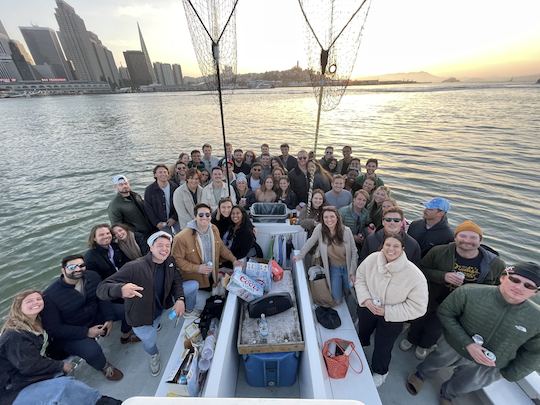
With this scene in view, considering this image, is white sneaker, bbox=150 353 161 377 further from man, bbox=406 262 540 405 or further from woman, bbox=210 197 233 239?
man, bbox=406 262 540 405

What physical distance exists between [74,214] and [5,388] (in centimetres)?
842

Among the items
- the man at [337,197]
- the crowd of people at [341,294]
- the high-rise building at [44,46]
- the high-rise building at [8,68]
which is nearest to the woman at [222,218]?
the crowd of people at [341,294]

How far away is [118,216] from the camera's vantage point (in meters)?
4.38

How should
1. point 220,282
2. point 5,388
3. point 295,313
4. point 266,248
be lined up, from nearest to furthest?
point 5,388
point 295,313
point 220,282
point 266,248

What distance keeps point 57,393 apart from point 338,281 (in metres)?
3.23

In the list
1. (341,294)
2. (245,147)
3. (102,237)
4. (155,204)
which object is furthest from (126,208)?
(245,147)

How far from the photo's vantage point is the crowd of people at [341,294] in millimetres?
2154

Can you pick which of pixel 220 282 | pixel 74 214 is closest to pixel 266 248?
pixel 220 282

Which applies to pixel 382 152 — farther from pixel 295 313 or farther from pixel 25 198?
pixel 25 198

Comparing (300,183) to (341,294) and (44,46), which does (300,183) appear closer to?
(341,294)

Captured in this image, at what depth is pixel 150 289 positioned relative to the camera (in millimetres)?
2789

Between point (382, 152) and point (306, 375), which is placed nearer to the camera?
point (306, 375)

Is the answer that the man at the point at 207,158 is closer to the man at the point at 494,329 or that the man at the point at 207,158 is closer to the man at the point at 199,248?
the man at the point at 199,248

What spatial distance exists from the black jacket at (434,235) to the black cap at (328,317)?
55.8 inches
